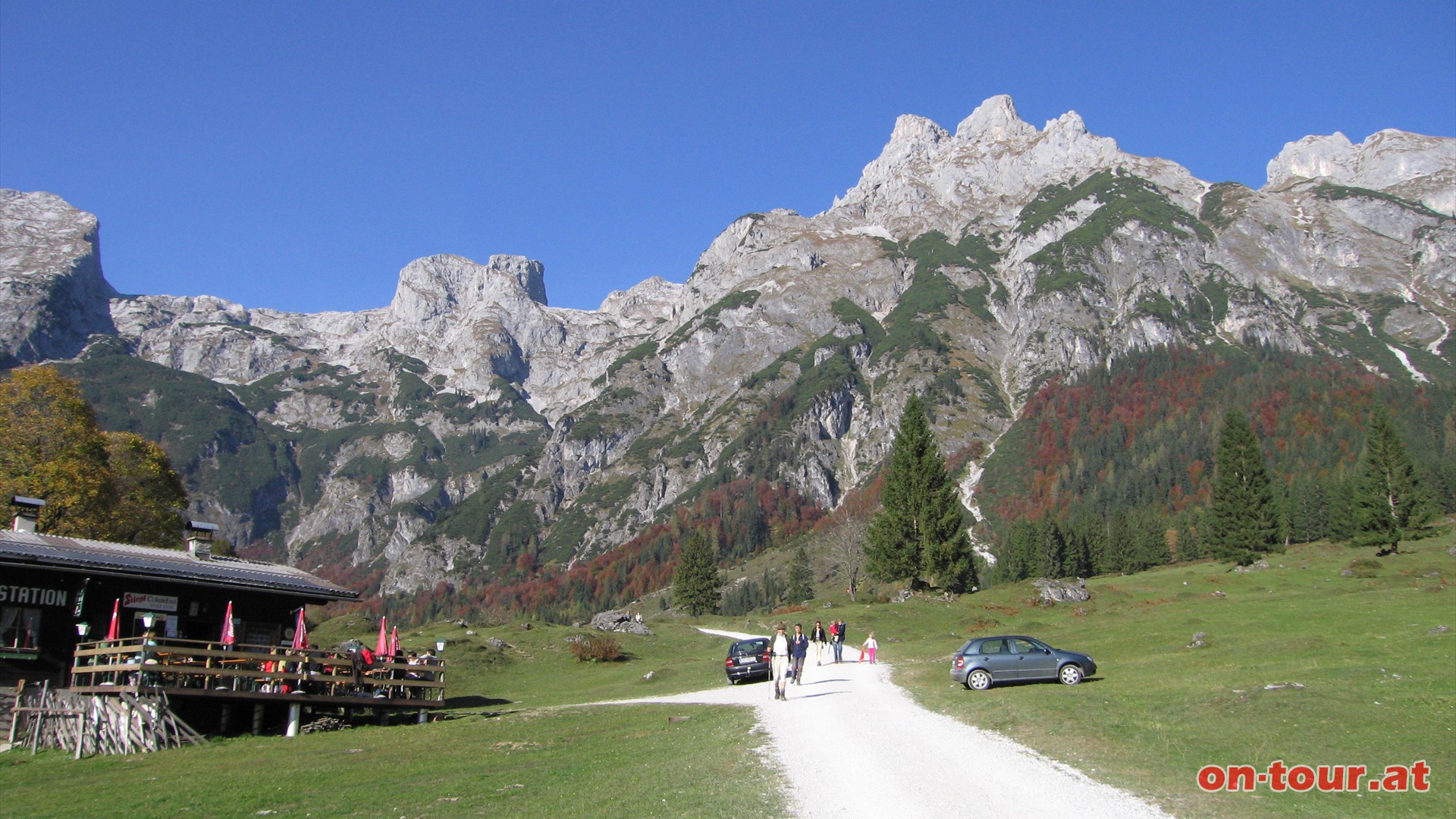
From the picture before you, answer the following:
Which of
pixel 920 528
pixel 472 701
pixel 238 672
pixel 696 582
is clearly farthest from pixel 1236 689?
pixel 696 582

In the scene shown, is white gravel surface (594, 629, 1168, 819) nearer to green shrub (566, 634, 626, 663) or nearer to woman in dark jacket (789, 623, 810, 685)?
woman in dark jacket (789, 623, 810, 685)

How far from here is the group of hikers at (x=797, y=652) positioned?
107 ft

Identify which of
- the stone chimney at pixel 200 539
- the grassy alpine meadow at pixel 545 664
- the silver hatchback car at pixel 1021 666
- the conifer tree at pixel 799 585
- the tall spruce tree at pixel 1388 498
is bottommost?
the grassy alpine meadow at pixel 545 664

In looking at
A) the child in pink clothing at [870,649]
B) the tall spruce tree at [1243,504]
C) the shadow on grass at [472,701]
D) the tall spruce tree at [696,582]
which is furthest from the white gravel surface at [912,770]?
the tall spruce tree at [696,582]

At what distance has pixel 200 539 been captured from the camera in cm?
4356

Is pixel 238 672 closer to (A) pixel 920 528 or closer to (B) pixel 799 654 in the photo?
(B) pixel 799 654

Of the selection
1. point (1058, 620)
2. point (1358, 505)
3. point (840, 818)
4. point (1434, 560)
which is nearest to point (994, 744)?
point (840, 818)

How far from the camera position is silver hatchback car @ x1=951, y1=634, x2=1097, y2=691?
104 feet

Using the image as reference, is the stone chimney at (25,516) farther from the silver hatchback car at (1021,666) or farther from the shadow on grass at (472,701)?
the silver hatchback car at (1021,666)

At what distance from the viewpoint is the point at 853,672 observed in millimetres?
42438

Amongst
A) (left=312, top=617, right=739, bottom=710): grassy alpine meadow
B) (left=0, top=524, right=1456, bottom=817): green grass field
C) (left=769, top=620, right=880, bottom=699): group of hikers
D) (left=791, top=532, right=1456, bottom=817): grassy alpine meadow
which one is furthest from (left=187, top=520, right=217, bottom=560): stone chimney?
(left=791, top=532, right=1456, bottom=817): grassy alpine meadow

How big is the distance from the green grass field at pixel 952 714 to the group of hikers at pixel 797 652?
275 cm

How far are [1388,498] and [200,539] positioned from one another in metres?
101

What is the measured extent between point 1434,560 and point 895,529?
144ft
